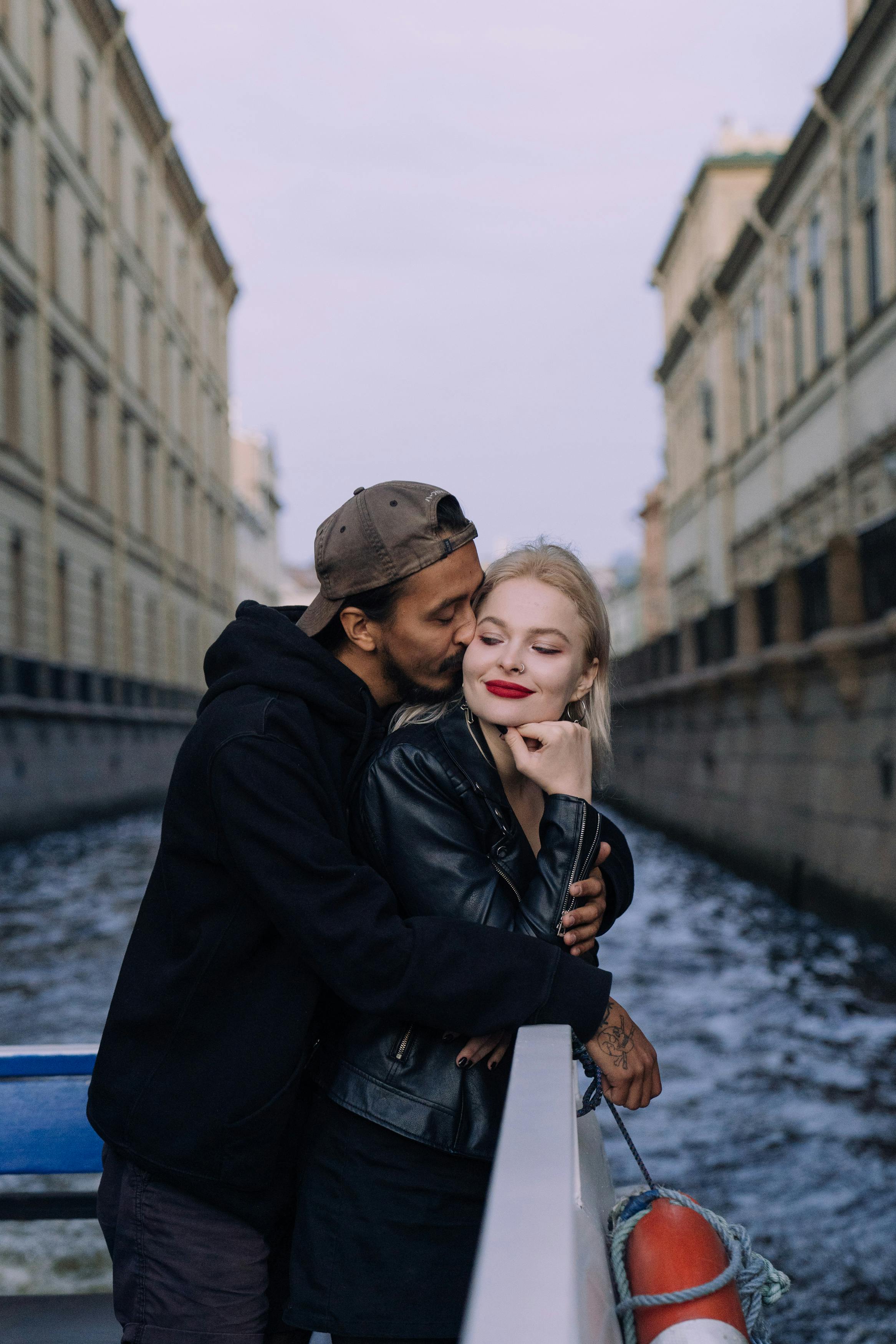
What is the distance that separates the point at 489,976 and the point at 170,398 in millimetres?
36037

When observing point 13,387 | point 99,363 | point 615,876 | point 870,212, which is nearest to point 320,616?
point 615,876

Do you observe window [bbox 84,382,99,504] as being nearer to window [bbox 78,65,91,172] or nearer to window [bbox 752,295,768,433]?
window [bbox 78,65,91,172]

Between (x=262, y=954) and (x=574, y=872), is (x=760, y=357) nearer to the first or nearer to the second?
(x=574, y=872)

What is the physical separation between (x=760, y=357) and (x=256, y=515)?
1360 inches

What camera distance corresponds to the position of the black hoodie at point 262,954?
1802 mm

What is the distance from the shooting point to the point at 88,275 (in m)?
27.6

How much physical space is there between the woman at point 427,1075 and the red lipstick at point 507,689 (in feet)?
0.06

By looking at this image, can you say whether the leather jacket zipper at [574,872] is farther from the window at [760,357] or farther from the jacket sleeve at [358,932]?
the window at [760,357]

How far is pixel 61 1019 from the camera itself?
8.68 metres

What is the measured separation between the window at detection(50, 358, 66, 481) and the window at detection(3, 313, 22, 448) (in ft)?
9.20

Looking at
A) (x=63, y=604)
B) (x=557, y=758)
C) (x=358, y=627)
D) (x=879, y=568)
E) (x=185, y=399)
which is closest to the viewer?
(x=557, y=758)

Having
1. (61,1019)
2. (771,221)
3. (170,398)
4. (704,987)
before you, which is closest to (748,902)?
(704,987)

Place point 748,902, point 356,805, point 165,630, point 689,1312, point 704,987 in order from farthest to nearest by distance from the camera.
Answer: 1. point 165,630
2. point 748,902
3. point 704,987
4. point 356,805
5. point 689,1312

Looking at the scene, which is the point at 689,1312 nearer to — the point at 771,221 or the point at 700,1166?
the point at 700,1166
